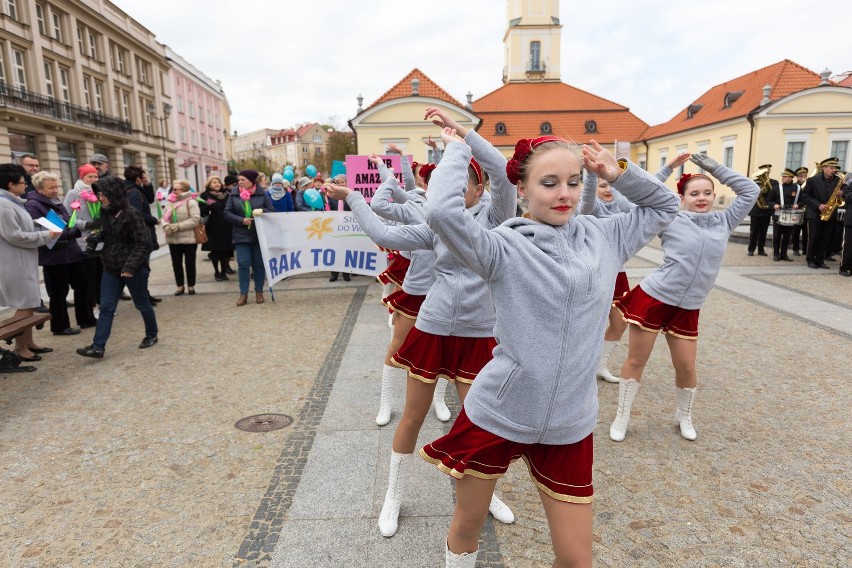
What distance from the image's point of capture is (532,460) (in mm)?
1968

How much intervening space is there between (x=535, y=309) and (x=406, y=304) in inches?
90.0

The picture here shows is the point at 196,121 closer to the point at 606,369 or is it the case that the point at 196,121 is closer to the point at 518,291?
the point at 606,369

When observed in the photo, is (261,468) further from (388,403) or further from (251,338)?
(251,338)

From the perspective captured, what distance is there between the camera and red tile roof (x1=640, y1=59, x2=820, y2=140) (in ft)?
108

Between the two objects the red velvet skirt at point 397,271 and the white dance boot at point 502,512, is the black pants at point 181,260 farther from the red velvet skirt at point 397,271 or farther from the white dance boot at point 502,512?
the white dance boot at point 502,512

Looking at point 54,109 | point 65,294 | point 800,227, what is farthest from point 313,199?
point 54,109

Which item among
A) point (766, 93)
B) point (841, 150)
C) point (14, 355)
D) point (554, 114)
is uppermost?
point (554, 114)

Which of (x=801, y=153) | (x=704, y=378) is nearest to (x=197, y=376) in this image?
(x=704, y=378)

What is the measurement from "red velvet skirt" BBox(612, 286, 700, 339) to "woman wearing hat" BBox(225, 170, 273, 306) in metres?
6.44

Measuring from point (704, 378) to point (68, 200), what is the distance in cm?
862

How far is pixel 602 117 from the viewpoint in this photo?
150 feet

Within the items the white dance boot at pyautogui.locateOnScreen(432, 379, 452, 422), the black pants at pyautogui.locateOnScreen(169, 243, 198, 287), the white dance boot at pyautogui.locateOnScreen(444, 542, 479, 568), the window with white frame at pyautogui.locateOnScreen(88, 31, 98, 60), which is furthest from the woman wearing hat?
the window with white frame at pyautogui.locateOnScreen(88, 31, 98, 60)

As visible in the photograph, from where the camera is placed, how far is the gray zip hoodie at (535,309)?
179cm

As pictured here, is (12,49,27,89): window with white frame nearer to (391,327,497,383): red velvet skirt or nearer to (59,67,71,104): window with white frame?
(59,67,71,104): window with white frame
